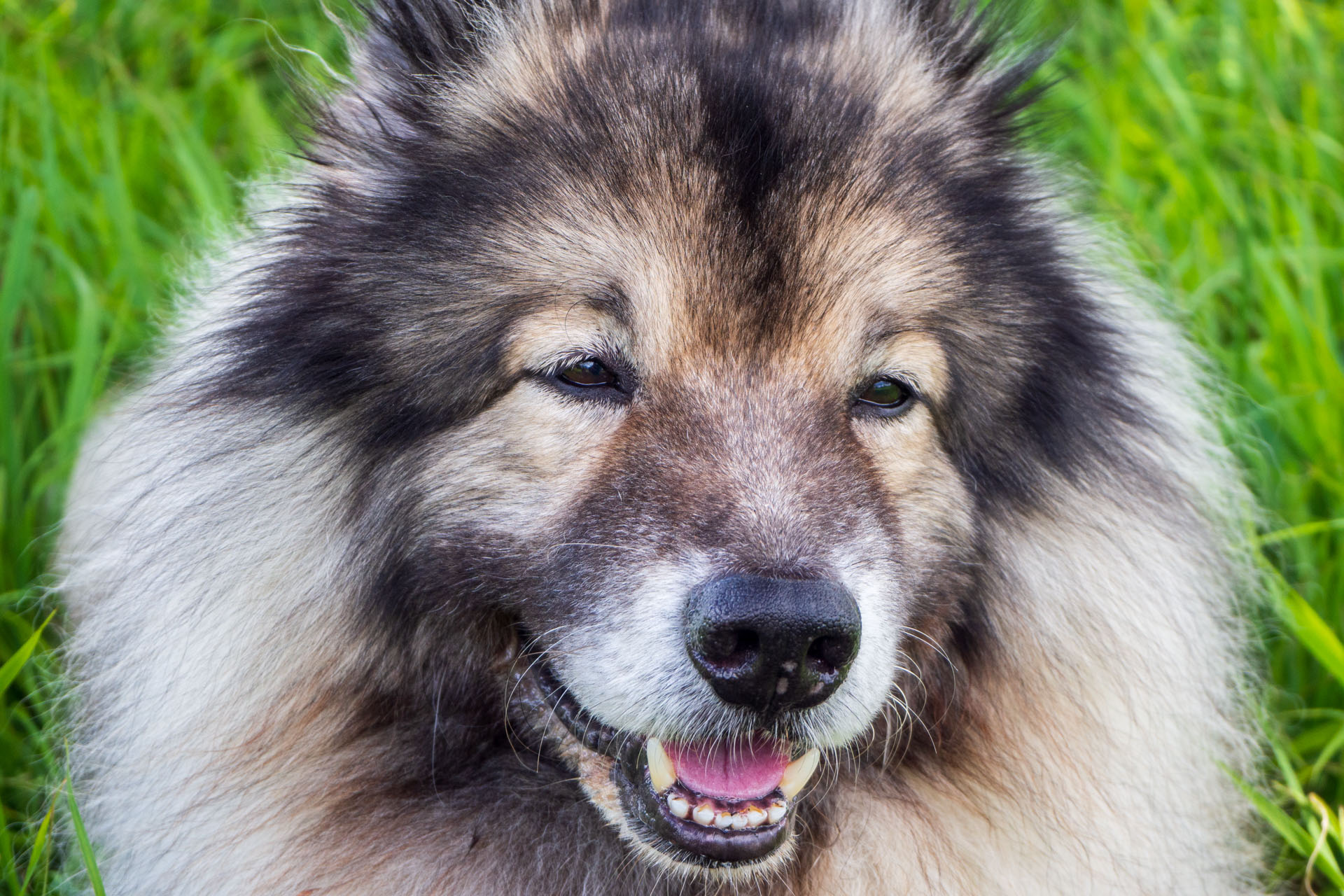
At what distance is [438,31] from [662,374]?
0.82 meters

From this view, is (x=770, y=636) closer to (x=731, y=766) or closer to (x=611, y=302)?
(x=731, y=766)

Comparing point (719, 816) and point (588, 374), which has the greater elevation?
point (588, 374)

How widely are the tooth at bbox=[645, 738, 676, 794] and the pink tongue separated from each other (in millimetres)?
11

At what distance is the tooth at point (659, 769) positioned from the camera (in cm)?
235

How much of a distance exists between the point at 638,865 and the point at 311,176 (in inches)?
57.6

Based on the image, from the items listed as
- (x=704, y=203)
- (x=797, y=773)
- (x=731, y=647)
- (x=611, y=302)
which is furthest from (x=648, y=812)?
(x=704, y=203)

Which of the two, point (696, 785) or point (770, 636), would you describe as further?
point (696, 785)

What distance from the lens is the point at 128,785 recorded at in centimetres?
280

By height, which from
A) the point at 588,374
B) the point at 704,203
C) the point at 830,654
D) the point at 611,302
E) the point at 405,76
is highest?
the point at 405,76

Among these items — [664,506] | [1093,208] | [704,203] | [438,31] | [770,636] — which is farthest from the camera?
[1093,208]

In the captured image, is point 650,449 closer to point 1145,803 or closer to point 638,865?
point 638,865

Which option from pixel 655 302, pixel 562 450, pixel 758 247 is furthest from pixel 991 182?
pixel 562 450

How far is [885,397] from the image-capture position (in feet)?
8.20

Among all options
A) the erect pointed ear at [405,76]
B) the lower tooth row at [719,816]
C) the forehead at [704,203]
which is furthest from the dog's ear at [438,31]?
the lower tooth row at [719,816]
